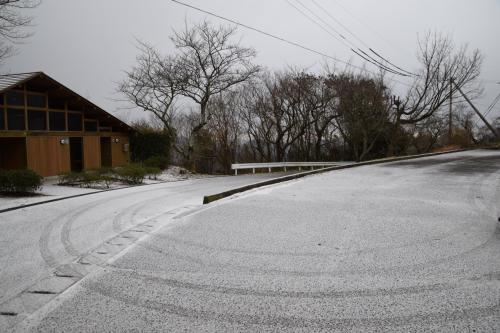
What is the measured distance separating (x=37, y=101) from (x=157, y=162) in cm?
780

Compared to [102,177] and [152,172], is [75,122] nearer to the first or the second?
[152,172]

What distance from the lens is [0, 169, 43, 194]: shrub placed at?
500 inches

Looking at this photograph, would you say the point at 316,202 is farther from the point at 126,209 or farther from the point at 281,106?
the point at 281,106

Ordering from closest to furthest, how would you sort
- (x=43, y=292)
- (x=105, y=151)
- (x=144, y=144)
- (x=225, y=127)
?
(x=43, y=292)
(x=105, y=151)
(x=144, y=144)
(x=225, y=127)

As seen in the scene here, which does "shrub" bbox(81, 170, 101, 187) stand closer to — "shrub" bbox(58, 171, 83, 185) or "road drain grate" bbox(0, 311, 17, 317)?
"shrub" bbox(58, 171, 83, 185)

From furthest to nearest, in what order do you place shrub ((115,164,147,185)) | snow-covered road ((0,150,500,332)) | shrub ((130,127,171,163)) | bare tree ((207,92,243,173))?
1. bare tree ((207,92,243,173))
2. shrub ((130,127,171,163))
3. shrub ((115,164,147,185))
4. snow-covered road ((0,150,500,332))

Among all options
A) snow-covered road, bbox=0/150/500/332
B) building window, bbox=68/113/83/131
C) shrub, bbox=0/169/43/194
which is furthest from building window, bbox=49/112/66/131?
snow-covered road, bbox=0/150/500/332

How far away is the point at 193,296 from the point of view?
4223 millimetres

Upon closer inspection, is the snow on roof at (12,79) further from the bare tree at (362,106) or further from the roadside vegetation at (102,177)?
the bare tree at (362,106)

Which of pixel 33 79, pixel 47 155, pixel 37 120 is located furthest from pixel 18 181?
pixel 33 79

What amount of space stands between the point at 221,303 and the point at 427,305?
209 cm

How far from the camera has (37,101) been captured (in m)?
18.8

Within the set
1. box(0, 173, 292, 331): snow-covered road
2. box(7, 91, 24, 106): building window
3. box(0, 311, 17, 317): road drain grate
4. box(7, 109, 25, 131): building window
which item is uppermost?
box(7, 91, 24, 106): building window

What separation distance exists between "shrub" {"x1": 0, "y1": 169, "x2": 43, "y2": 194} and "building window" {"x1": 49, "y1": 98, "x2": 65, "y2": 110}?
762 cm
